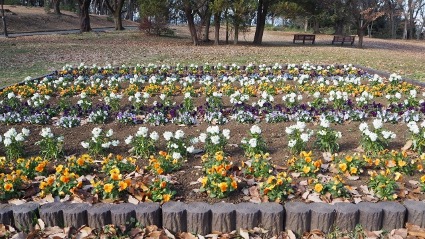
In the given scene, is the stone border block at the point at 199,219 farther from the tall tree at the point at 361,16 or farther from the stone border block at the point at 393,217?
the tall tree at the point at 361,16

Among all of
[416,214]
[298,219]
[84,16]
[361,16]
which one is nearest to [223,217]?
[298,219]

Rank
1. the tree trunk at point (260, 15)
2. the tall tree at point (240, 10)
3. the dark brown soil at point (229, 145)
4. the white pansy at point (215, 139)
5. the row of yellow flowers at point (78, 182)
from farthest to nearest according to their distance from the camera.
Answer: the tree trunk at point (260, 15)
the tall tree at point (240, 10)
the white pansy at point (215, 139)
the dark brown soil at point (229, 145)
the row of yellow flowers at point (78, 182)

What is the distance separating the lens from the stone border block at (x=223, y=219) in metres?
3.23

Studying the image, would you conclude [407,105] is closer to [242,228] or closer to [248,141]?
[248,141]

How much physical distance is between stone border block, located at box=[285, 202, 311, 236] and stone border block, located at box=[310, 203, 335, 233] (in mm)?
40

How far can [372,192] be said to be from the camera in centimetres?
366

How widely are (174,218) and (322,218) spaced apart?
122 centimetres

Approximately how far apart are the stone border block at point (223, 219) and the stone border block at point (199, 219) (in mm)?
42

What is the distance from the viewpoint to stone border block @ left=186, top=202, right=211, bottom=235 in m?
3.22

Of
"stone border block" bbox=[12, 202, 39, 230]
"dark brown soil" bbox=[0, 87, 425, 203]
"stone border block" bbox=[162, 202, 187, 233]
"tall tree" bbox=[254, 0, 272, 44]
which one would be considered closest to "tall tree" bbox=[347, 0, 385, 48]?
"tall tree" bbox=[254, 0, 272, 44]

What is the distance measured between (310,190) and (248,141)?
1110 mm

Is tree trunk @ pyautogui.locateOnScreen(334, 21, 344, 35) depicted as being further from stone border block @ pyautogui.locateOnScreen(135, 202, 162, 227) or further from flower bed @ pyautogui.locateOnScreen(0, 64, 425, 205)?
stone border block @ pyautogui.locateOnScreen(135, 202, 162, 227)

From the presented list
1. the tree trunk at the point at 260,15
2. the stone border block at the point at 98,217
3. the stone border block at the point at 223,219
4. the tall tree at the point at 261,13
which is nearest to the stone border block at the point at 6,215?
the stone border block at the point at 98,217

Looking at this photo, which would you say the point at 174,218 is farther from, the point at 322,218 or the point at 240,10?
the point at 240,10
